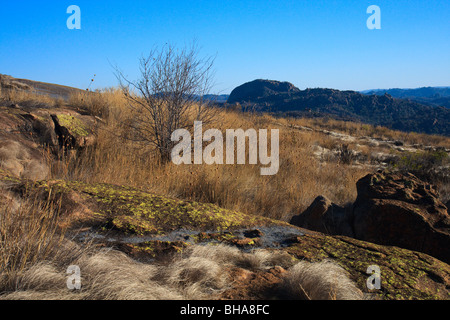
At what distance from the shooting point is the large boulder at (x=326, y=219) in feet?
11.9

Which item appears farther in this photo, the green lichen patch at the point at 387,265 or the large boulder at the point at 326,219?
the large boulder at the point at 326,219

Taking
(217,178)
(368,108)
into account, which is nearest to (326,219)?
(217,178)

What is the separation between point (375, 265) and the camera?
1823 mm

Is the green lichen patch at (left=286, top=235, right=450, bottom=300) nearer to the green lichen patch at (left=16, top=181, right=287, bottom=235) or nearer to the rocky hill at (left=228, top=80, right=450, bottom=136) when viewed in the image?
the green lichen patch at (left=16, top=181, right=287, bottom=235)

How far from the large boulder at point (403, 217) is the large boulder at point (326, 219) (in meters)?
0.13

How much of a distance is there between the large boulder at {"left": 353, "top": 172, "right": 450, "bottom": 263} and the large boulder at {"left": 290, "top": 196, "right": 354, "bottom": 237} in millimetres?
129

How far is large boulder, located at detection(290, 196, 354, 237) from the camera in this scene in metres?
3.62

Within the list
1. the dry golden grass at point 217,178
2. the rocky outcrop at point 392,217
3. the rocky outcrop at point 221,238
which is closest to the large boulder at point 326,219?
the rocky outcrop at point 392,217

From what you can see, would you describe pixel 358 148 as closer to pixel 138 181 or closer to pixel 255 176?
pixel 255 176

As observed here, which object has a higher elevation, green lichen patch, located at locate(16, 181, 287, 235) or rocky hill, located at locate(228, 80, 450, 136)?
rocky hill, located at locate(228, 80, 450, 136)

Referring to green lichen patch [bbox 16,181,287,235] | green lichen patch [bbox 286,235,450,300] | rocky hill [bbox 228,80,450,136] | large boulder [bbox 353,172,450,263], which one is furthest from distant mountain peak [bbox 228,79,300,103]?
green lichen patch [bbox 286,235,450,300]

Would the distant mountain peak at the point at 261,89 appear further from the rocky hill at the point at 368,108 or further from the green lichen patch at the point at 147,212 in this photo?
the green lichen patch at the point at 147,212

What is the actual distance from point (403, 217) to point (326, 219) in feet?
2.81

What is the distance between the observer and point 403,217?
124 inches
